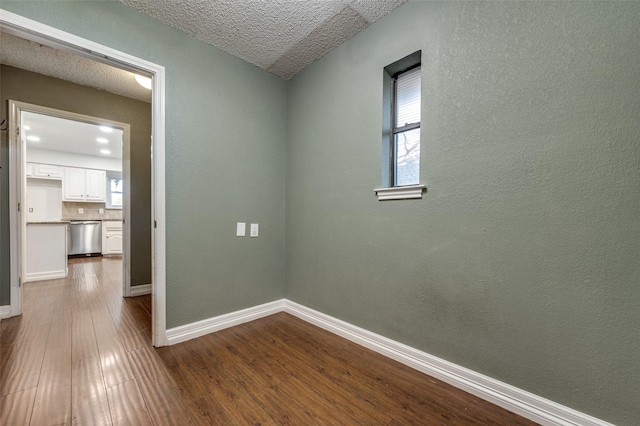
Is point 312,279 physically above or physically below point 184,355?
above

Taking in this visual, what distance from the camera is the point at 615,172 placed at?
3.85ft

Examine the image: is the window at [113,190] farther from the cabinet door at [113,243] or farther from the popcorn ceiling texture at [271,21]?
the popcorn ceiling texture at [271,21]

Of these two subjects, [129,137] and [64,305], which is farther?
[129,137]

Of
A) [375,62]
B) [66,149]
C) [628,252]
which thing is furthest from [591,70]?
[66,149]

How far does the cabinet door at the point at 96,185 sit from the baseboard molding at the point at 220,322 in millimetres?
7051

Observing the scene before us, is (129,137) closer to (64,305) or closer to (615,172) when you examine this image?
(64,305)

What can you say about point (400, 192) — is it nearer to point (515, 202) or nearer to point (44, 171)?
point (515, 202)

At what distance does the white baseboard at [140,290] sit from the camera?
11.3ft

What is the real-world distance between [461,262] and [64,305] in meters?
4.18

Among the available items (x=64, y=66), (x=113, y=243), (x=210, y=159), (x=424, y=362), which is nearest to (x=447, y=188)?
(x=424, y=362)

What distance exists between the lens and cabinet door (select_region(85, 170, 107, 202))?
689cm

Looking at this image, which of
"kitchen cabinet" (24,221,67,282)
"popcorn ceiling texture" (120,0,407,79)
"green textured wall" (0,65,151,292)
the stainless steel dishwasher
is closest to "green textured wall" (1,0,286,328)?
"popcorn ceiling texture" (120,0,407,79)

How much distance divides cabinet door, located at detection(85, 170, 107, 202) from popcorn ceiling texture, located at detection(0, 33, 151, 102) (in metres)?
5.12

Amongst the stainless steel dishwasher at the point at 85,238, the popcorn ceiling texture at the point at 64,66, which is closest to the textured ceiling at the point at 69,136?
the popcorn ceiling texture at the point at 64,66
